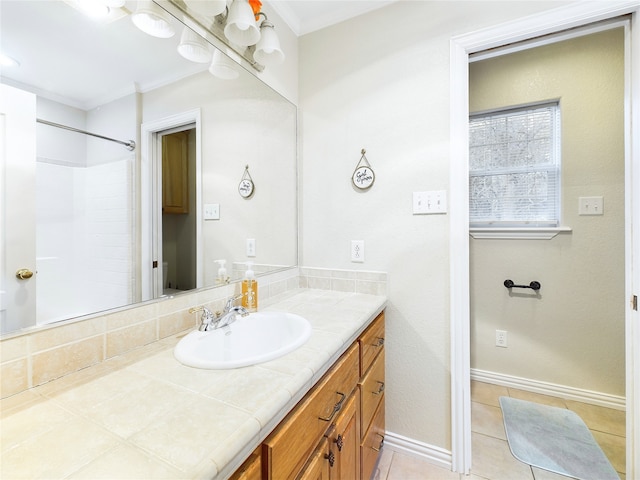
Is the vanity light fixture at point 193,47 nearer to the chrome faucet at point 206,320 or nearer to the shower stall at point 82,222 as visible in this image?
the shower stall at point 82,222

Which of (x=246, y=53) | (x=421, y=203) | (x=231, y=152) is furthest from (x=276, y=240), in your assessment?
(x=246, y=53)

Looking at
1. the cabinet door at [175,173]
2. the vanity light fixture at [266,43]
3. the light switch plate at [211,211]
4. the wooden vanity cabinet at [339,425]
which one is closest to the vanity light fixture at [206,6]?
the vanity light fixture at [266,43]

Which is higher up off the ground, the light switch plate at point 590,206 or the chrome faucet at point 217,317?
the light switch plate at point 590,206

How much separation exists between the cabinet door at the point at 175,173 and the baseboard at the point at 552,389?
7.84 ft

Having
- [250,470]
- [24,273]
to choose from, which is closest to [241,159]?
[24,273]

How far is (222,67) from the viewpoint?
1207 mm

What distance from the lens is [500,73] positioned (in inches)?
82.0

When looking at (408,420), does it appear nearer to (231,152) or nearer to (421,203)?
(421,203)

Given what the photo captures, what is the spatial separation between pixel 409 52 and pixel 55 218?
5.41 ft

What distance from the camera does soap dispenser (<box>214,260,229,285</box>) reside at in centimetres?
122

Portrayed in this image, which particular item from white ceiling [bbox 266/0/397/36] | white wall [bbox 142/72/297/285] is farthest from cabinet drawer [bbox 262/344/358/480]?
white ceiling [bbox 266/0/397/36]

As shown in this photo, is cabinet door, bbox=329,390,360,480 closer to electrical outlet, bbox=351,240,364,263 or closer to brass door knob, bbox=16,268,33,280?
electrical outlet, bbox=351,240,364,263

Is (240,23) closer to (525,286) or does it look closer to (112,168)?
(112,168)

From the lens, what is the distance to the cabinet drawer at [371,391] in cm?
111
